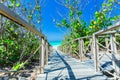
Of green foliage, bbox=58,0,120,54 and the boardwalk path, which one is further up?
green foliage, bbox=58,0,120,54

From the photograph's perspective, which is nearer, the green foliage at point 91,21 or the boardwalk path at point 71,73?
the boardwalk path at point 71,73

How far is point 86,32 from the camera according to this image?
12125 mm

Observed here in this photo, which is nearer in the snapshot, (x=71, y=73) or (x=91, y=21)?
(x=71, y=73)

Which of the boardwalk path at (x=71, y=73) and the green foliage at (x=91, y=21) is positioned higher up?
the green foliage at (x=91, y=21)

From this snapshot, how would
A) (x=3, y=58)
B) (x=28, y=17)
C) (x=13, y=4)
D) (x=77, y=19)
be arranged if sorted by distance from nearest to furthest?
(x=3, y=58) < (x=13, y=4) < (x=28, y=17) < (x=77, y=19)

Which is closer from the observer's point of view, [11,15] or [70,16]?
[11,15]

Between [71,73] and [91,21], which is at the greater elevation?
[91,21]

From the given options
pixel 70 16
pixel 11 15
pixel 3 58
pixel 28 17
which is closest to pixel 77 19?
pixel 70 16

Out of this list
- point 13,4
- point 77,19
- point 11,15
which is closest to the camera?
point 11,15

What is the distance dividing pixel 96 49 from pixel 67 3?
27.9 feet

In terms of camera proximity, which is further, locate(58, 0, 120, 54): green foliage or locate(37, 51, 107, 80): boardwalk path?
locate(58, 0, 120, 54): green foliage

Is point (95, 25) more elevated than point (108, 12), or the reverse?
point (108, 12)

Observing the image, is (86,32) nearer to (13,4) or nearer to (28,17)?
(28,17)

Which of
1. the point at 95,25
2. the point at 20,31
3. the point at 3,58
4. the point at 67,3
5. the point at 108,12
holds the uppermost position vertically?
the point at 67,3
